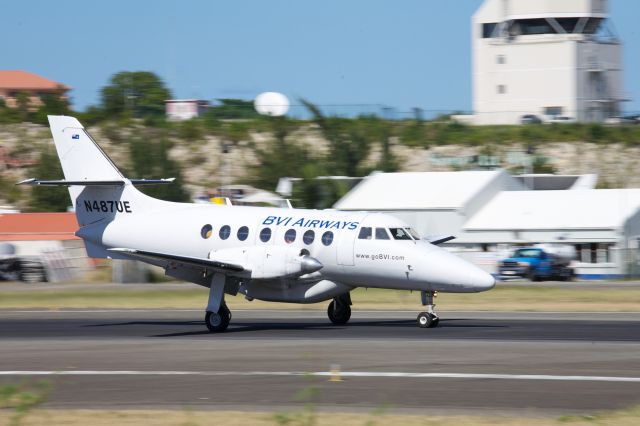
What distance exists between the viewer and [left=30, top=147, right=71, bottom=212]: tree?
258ft

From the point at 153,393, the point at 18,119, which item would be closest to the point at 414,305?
the point at 153,393

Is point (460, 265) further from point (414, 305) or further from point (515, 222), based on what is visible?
point (515, 222)

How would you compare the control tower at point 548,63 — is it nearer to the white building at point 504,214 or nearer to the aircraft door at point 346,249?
the white building at point 504,214

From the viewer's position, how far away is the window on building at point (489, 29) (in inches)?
3797

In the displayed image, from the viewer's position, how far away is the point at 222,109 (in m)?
112

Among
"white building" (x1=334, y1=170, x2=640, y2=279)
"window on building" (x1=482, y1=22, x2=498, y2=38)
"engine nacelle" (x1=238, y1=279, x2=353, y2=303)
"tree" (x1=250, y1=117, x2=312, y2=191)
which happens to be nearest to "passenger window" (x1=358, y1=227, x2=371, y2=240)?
"engine nacelle" (x1=238, y1=279, x2=353, y2=303)

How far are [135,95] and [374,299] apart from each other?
93.1 meters

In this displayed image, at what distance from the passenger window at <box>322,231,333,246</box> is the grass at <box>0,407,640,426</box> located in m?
11.9

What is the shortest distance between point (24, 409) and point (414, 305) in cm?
2262

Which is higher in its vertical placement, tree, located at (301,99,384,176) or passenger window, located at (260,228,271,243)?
passenger window, located at (260,228,271,243)

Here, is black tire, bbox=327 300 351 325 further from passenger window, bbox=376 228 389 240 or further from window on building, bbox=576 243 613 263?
window on building, bbox=576 243 613 263

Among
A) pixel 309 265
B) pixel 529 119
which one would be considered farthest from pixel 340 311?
pixel 529 119

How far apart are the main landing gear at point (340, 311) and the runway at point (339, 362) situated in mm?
463

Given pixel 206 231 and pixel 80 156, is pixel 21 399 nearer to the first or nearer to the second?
pixel 206 231
